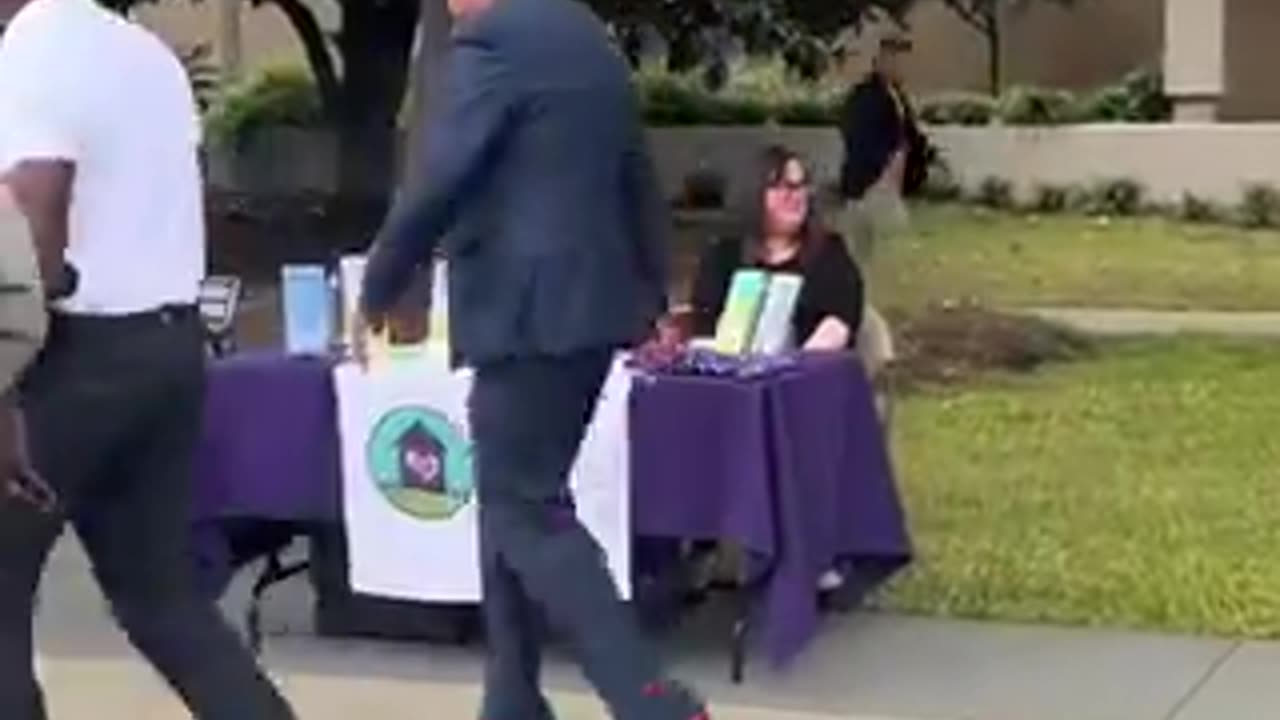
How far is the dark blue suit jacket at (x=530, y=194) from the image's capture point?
20.8ft

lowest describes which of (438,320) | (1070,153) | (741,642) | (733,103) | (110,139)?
(741,642)

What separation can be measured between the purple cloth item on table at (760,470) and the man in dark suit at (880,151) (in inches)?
166

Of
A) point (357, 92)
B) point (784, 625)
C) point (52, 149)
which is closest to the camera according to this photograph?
point (52, 149)

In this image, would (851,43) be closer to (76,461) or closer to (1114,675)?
(1114,675)

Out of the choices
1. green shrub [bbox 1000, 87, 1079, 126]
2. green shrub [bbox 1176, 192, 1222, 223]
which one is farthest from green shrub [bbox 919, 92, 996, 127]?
green shrub [bbox 1176, 192, 1222, 223]

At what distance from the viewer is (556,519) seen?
641 centimetres

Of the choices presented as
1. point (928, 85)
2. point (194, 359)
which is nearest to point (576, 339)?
point (194, 359)

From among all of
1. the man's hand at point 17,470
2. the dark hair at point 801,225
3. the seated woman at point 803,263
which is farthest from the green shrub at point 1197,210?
the man's hand at point 17,470

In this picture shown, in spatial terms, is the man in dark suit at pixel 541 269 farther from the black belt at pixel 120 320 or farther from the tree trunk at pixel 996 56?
the tree trunk at pixel 996 56

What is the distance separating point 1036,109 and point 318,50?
6.66 meters

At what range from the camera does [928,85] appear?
2992 cm

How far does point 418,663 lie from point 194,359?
233 centimetres

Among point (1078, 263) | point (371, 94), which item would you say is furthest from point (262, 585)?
point (371, 94)

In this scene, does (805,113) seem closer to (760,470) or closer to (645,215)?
(760,470)
